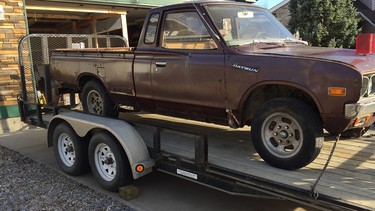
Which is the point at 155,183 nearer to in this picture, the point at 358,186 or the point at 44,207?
the point at 44,207

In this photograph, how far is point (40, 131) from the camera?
28.0 ft

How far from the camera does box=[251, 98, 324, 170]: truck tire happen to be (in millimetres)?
3475

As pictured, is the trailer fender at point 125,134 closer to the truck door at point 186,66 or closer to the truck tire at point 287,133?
the truck door at point 186,66

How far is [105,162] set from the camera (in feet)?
15.6

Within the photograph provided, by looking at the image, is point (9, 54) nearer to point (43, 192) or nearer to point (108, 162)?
point (43, 192)

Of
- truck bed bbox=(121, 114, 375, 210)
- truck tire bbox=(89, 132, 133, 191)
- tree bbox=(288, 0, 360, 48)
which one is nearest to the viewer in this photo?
truck bed bbox=(121, 114, 375, 210)

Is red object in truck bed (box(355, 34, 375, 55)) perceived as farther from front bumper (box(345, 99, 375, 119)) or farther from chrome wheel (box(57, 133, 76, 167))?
chrome wheel (box(57, 133, 76, 167))

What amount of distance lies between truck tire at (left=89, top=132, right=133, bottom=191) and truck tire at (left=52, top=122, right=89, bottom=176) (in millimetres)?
280

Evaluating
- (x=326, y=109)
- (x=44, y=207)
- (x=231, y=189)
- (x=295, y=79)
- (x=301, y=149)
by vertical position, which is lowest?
(x=44, y=207)

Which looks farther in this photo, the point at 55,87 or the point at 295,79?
the point at 55,87

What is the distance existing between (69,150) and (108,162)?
40.7 inches

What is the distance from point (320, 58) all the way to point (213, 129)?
223 centimetres

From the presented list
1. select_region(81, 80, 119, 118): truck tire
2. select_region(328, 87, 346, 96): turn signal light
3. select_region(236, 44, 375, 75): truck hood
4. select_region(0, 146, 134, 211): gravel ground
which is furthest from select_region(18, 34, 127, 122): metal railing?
select_region(328, 87, 346, 96): turn signal light

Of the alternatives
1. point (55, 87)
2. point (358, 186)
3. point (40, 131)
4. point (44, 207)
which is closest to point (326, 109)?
point (358, 186)
